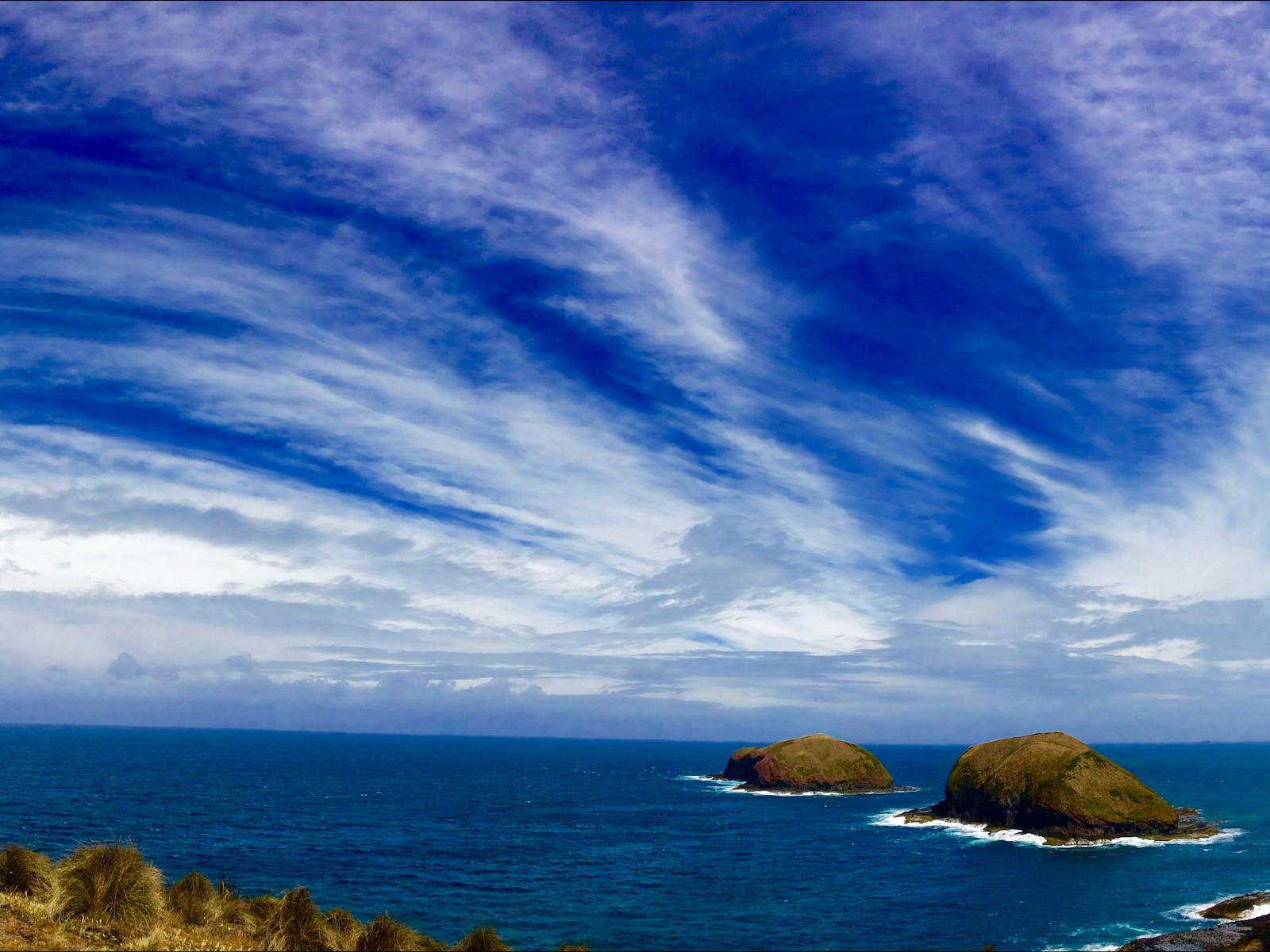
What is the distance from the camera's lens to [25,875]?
29.6 meters

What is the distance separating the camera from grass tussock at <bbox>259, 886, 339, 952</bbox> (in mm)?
28969

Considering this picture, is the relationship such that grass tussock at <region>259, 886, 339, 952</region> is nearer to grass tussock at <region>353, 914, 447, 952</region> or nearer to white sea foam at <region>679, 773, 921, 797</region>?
grass tussock at <region>353, 914, 447, 952</region>

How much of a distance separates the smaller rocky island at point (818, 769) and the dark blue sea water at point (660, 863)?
21.6 feet

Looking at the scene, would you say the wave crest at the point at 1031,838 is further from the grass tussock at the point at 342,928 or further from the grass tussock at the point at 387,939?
the grass tussock at the point at 342,928

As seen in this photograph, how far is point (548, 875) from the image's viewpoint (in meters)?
59.8

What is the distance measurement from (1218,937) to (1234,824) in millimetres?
59870

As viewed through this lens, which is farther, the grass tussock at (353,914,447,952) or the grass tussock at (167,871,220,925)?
the grass tussock at (353,914,447,952)

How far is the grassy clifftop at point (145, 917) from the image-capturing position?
25.6 m

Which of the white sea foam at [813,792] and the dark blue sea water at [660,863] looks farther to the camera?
the white sea foam at [813,792]

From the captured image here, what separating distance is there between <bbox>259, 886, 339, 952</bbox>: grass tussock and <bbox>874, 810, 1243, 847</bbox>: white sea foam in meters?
63.6

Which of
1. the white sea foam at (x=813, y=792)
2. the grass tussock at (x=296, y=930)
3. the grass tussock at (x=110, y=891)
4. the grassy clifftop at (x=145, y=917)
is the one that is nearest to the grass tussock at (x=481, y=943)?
the grassy clifftop at (x=145, y=917)

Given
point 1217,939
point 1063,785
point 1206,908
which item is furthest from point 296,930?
point 1063,785

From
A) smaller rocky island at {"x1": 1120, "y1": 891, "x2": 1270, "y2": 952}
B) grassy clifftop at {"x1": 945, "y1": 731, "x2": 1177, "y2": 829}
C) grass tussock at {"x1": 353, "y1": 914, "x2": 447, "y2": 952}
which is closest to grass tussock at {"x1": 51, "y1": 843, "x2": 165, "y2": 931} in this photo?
grass tussock at {"x1": 353, "y1": 914, "x2": 447, "y2": 952}

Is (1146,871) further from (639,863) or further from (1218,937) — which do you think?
(639,863)
